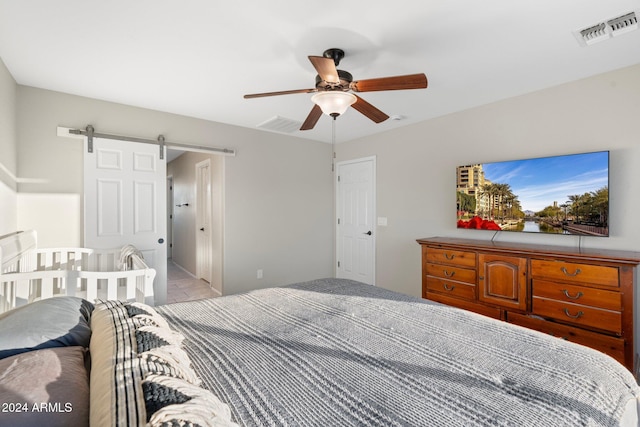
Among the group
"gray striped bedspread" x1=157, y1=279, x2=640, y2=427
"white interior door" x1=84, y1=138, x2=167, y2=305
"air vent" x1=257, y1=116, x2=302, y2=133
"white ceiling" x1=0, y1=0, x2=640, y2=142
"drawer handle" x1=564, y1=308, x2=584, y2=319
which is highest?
"white ceiling" x1=0, y1=0, x2=640, y2=142

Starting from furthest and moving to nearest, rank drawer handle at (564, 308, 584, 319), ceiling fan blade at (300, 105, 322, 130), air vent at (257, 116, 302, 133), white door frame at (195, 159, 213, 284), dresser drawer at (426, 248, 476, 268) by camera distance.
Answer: white door frame at (195, 159, 213, 284), air vent at (257, 116, 302, 133), dresser drawer at (426, 248, 476, 268), ceiling fan blade at (300, 105, 322, 130), drawer handle at (564, 308, 584, 319)

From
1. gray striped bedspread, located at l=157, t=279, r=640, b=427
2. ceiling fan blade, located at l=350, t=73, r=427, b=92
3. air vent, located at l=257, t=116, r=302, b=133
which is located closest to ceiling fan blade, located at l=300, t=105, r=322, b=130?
ceiling fan blade, located at l=350, t=73, r=427, b=92

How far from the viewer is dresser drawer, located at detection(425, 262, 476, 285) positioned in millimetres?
2850

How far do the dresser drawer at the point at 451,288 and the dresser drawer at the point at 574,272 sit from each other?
56 cm

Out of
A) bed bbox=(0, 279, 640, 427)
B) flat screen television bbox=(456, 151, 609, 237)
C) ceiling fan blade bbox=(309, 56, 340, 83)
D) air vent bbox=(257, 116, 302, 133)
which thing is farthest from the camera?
air vent bbox=(257, 116, 302, 133)

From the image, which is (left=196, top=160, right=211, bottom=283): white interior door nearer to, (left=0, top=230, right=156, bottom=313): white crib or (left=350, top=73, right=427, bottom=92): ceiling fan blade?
(left=0, top=230, right=156, bottom=313): white crib

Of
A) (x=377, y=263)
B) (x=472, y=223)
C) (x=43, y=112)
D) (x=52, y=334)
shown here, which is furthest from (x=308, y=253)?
(x=52, y=334)

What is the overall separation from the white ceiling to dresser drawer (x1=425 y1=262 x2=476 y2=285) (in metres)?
1.71

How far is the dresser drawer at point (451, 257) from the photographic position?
285 centimetres

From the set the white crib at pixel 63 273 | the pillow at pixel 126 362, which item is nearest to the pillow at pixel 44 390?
the pillow at pixel 126 362

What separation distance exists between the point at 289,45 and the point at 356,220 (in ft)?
10.1

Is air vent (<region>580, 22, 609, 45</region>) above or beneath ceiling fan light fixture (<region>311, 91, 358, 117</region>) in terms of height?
above

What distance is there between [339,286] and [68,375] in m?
1.61

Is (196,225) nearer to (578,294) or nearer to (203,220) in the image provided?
(203,220)
